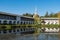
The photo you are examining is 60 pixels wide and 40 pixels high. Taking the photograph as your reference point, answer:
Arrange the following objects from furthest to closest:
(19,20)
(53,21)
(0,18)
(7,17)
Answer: (53,21) < (19,20) < (7,17) < (0,18)

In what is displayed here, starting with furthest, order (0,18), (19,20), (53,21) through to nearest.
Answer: (53,21)
(19,20)
(0,18)

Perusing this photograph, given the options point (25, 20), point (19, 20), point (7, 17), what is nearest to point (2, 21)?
point (7, 17)

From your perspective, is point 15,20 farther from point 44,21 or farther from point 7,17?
point 44,21

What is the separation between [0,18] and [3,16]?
170cm

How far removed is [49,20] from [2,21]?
16.7 metres

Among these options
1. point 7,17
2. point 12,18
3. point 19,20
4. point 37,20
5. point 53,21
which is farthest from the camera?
point 53,21

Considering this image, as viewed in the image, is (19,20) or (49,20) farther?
(49,20)

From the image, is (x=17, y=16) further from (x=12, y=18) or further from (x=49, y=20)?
(x=49, y=20)

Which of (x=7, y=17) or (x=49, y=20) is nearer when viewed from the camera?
(x=7, y=17)

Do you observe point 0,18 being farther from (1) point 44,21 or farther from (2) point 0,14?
(1) point 44,21

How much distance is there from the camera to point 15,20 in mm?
33281

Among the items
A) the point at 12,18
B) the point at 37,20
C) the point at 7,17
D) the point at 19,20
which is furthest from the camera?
the point at 37,20

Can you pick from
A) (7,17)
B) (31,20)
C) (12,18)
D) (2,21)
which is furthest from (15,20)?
(31,20)

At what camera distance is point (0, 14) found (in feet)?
91.2
